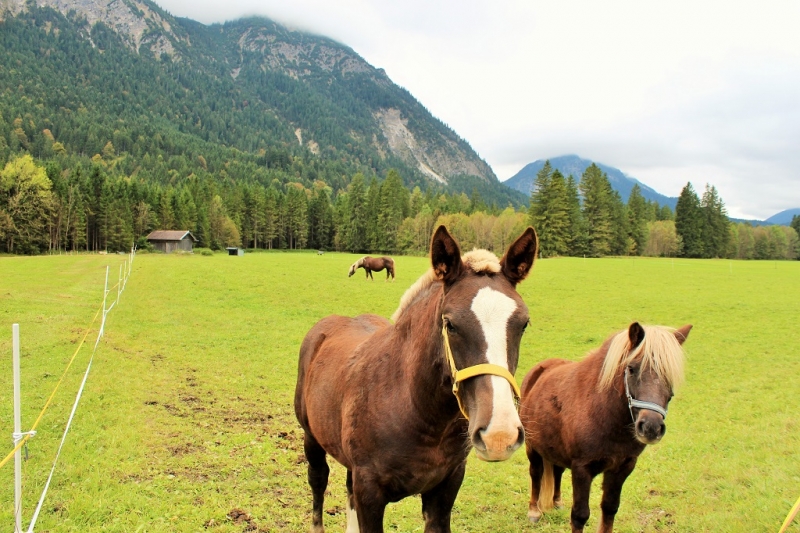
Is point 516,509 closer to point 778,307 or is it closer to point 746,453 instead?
point 746,453

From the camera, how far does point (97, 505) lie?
16.5ft

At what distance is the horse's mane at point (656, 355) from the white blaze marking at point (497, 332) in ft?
9.57

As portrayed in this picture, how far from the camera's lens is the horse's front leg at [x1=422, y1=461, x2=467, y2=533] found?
10.3ft

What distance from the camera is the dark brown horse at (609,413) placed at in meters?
4.43

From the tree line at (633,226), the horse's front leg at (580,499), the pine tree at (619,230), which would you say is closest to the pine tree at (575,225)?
the tree line at (633,226)

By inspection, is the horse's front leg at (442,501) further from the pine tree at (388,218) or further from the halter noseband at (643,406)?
the pine tree at (388,218)

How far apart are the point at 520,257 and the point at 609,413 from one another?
119 inches

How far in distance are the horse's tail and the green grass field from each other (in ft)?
0.58

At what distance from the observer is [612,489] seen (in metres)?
4.78

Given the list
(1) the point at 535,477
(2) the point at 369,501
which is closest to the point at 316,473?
(2) the point at 369,501

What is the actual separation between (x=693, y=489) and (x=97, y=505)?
25.5ft

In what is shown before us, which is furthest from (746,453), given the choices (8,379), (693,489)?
(8,379)

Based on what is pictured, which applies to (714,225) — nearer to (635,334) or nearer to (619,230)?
(619,230)

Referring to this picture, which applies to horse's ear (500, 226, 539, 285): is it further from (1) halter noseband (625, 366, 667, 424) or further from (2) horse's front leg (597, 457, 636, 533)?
(2) horse's front leg (597, 457, 636, 533)
